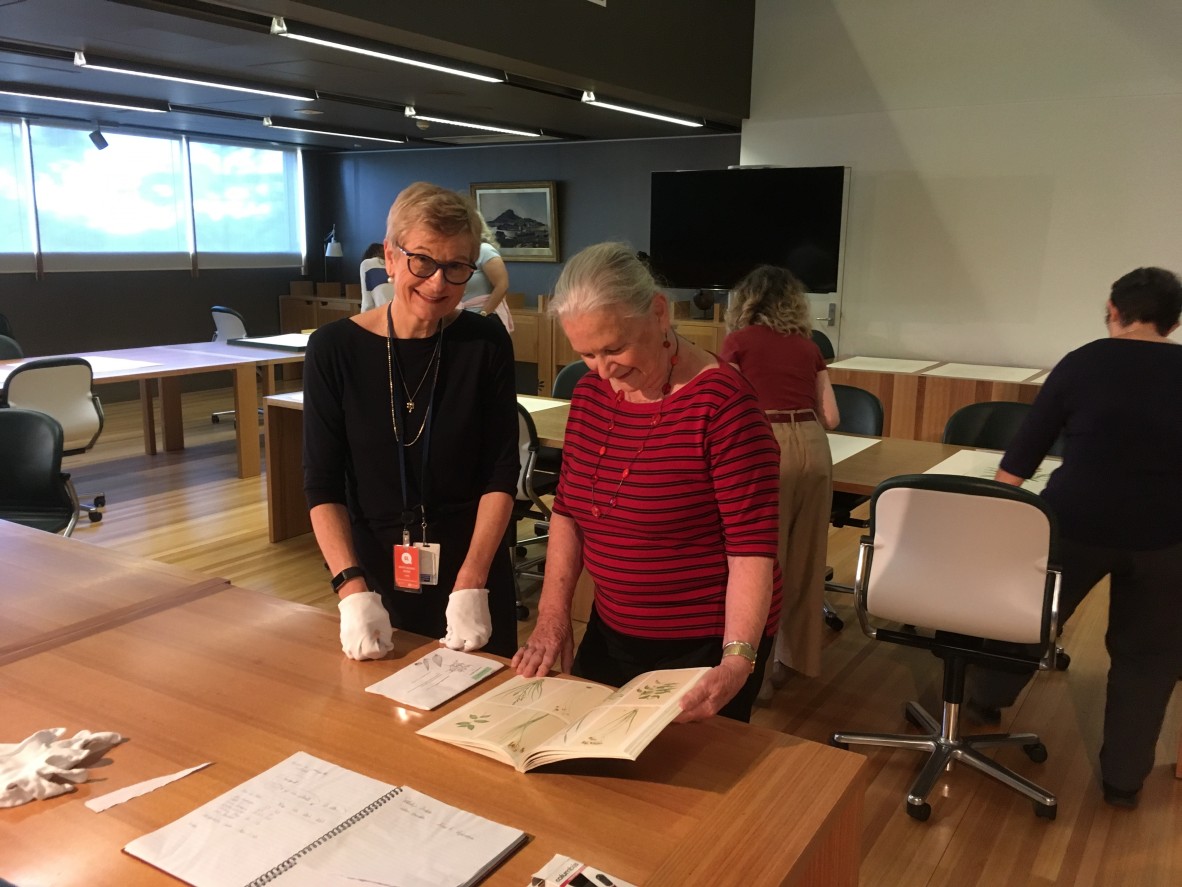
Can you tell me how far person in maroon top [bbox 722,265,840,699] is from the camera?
313 cm

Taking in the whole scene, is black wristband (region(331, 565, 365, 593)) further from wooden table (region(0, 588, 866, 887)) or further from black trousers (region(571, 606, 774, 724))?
black trousers (region(571, 606, 774, 724))

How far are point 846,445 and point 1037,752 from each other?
1.34 meters

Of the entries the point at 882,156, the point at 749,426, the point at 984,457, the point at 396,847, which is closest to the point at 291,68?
the point at 882,156

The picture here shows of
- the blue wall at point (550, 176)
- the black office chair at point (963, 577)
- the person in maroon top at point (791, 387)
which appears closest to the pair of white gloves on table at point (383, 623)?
the black office chair at point (963, 577)

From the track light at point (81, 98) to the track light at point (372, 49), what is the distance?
313 centimetres

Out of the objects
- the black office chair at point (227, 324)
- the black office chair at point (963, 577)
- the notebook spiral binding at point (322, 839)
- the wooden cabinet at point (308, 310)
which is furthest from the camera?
the wooden cabinet at point (308, 310)

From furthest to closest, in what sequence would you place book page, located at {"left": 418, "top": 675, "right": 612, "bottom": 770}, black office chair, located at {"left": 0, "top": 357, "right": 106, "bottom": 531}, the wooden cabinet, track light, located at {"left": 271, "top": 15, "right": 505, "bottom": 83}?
the wooden cabinet → black office chair, located at {"left": 0, "top": 357, "right": 106, "bottom": 531} → track light, located at {"left": 271, "top": 15, "right": 505, "bottom": 83} → book page, located at {"left": 418, "top": 675, "right": 612, "bottom": 770}

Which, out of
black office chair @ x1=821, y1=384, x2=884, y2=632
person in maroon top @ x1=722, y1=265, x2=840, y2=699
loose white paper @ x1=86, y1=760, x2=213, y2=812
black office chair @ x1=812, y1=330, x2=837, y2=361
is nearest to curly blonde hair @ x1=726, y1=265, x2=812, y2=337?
person in maroon top @ x1=722, y1=265, x2=840, y2=699

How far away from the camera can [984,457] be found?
11.5ft

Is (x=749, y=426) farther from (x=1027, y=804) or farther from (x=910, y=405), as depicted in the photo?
(x=910, y=405)

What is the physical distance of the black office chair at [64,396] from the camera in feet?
15.5

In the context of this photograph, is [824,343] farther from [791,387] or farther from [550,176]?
[550,176]

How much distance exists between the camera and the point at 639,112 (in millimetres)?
6191

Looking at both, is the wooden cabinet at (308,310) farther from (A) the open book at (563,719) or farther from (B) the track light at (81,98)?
(A) the open book at (563,719)
